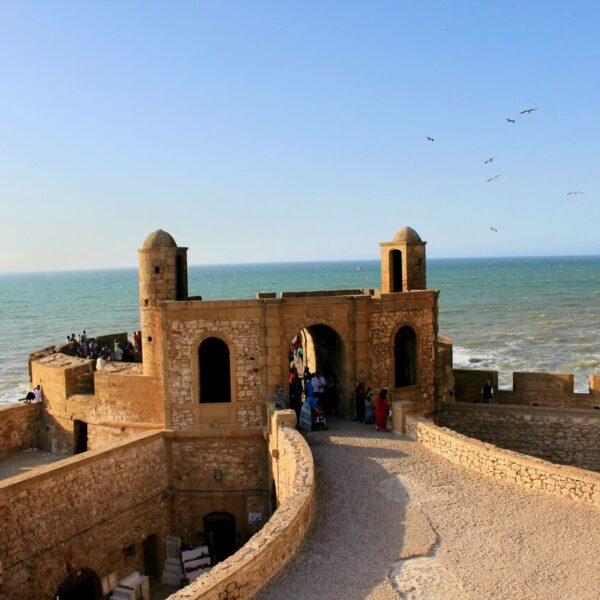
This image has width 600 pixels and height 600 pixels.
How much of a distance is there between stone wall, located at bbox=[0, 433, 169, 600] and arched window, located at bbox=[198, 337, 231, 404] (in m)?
2.30

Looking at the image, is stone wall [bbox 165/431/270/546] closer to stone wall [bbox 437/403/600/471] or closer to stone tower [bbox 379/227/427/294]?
stone wall [bbox 437/403/600/471]

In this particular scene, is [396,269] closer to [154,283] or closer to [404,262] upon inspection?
[404,262]

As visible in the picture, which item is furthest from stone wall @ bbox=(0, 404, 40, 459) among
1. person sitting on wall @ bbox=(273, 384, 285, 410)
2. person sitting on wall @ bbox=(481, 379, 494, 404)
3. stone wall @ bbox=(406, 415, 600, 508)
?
person sitting on wall @ bbox=(481, 379, 494, 404)

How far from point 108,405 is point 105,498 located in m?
3.39

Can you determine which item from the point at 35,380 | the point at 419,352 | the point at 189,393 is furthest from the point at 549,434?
the point at 35,380

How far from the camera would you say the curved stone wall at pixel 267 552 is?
8.05 meters

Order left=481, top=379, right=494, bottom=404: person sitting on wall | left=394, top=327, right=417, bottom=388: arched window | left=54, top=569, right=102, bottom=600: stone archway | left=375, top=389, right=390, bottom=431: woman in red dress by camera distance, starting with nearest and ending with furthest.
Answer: left=54, top=569, right=102, bottom=600: stone archway < left=375, top=389, right=390, bottom=431: woman in red dress < left=394, top=327, right=417, bottom=388: arched window < left=481, top=379, right=494, bottom=404: person sitting on wall

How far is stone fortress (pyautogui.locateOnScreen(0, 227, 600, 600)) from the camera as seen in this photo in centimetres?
1476

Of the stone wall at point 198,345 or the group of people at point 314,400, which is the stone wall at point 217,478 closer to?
the stone wall at point 198,345

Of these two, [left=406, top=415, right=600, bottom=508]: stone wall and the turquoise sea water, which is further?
the turquoise sea water

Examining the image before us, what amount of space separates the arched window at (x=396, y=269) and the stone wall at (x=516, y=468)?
6996 mm

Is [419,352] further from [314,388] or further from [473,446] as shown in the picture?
[473,446]

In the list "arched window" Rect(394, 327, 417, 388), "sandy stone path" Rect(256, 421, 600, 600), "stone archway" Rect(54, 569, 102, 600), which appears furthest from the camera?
"arched window" Rect(394, 327, 417, 388)

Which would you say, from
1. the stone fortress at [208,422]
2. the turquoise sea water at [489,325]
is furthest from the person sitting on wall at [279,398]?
the turquoise sea water at [489,325]
